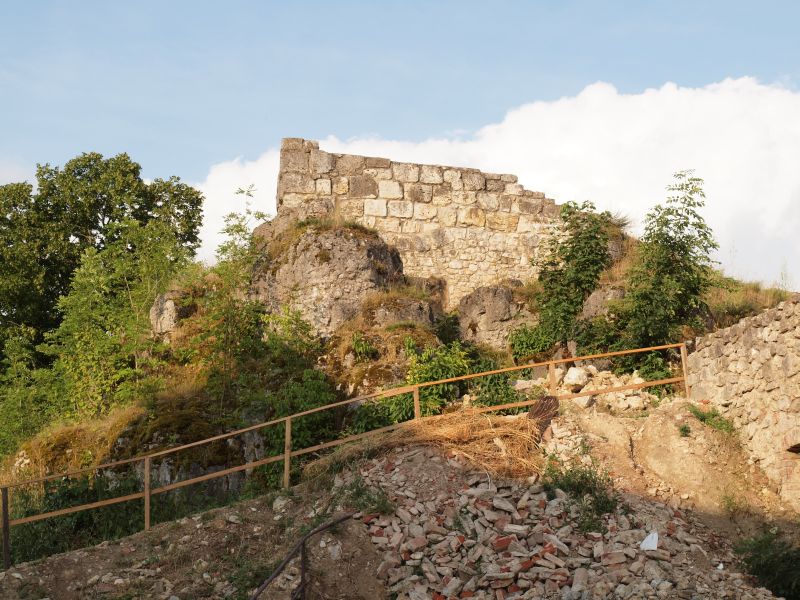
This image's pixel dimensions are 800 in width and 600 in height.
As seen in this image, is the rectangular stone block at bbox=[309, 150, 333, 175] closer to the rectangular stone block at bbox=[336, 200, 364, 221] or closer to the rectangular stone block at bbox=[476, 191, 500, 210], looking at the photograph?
the rectangular stone block at bbox=[336, 200, 364, 221]

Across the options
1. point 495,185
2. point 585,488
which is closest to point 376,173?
point 495,185

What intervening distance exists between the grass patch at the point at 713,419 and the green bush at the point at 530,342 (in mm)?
3896

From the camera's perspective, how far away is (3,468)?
578 inches

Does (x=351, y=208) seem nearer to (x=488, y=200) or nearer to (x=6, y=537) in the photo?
(x=488, y=200)

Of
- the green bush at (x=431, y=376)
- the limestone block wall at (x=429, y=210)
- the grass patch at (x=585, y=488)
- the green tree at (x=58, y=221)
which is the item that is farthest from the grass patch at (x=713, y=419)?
the green tree at (x=58, y=221)

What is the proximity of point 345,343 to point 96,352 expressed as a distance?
459 cm

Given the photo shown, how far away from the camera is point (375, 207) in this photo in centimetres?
1900

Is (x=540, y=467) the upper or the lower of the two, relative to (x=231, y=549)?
upper

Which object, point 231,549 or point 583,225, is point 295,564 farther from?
point 583,225

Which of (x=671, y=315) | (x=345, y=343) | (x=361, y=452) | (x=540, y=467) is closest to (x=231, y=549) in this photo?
(x=361, y=452)

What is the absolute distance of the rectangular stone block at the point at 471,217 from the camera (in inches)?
758

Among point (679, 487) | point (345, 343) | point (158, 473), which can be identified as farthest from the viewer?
point (345, 343)

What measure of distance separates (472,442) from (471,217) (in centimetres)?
877

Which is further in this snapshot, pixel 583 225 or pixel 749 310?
pixel 583 225
